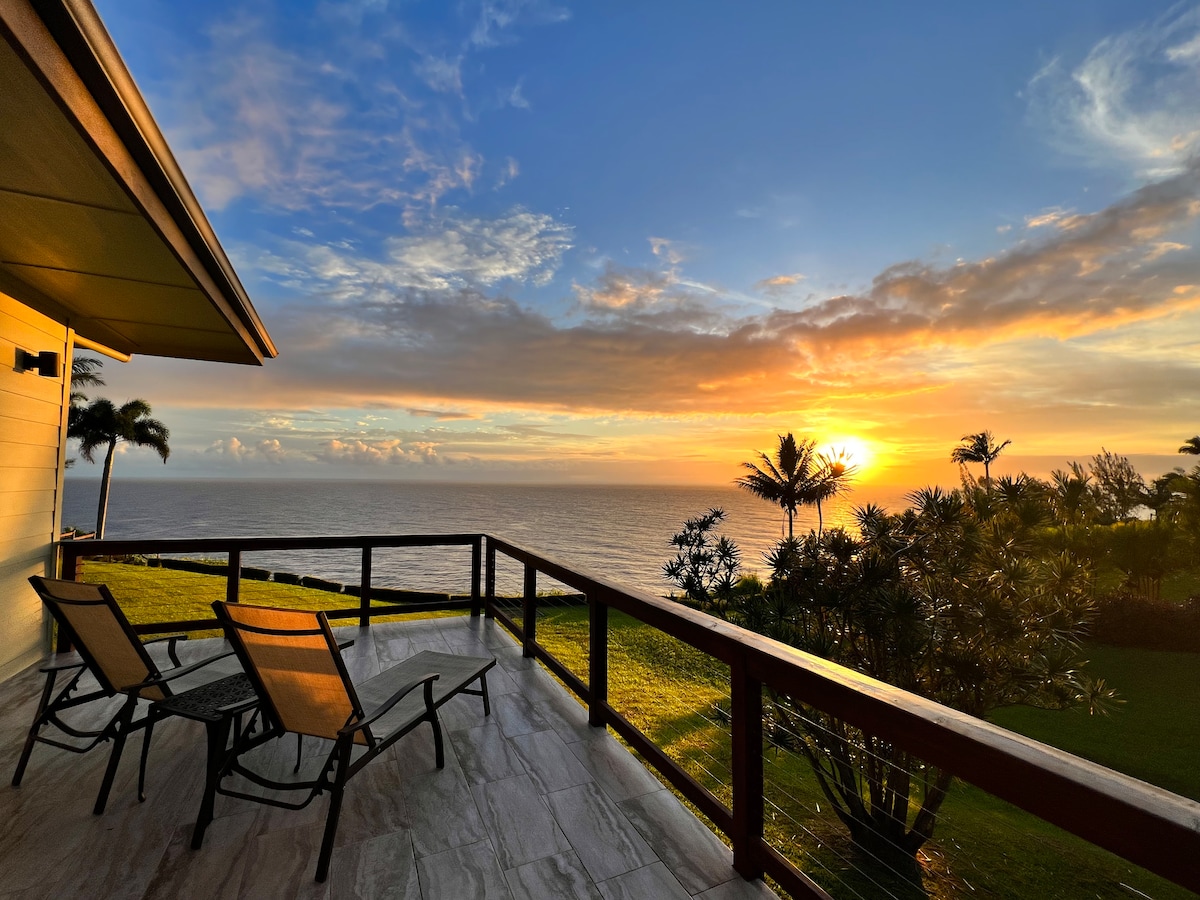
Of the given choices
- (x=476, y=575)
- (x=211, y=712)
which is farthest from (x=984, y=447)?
(x=211, y=712)

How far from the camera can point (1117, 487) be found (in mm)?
30094

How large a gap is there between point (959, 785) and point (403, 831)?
11844 mm

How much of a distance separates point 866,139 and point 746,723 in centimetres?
1055

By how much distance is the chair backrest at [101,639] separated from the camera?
2596 mm

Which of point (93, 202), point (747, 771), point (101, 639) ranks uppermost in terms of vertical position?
point (93, 202)

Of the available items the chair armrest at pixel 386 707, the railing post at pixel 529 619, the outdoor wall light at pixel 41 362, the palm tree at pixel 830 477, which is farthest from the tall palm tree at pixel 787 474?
the outdoor wall light at pixel 41 362

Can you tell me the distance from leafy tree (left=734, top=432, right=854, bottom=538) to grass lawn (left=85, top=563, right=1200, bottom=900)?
24.0 ft

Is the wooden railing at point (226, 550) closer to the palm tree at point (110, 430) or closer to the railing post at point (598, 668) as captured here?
the railing post at point (598, 668)

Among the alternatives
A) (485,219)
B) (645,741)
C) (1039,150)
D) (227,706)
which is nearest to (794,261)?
(1039,150)

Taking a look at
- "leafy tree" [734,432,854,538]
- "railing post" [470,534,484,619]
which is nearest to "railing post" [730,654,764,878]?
"railing post" [470,534,484,619]

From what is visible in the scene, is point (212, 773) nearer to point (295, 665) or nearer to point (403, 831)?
point (295, 665)

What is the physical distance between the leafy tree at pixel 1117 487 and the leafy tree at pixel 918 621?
28155 mm

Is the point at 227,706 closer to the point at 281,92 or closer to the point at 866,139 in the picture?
the point at 281,92

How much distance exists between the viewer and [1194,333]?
13.4 metres
